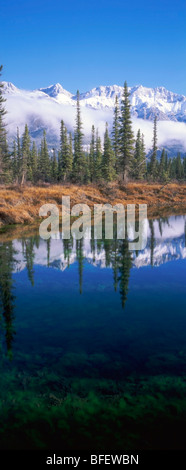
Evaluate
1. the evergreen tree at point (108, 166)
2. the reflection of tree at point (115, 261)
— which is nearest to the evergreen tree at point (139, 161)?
the evergreen tree at point (108, 166)

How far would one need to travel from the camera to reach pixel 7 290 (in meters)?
12.4

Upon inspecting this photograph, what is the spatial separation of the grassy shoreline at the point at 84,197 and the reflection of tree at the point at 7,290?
1032cm

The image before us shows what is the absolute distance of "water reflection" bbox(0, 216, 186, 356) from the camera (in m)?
12.8

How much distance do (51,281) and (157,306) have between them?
15.9 ft

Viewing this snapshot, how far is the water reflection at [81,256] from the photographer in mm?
12820

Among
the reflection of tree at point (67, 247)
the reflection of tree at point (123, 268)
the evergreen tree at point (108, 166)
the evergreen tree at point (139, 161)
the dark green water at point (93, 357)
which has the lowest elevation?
the dark green water at point (93, 357)

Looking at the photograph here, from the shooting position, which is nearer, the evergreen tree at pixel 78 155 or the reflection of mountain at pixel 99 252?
the reflection of mountain at pixel 99 252

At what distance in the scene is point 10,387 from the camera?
21.5ft

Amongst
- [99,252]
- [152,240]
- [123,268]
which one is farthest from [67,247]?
[152,240]

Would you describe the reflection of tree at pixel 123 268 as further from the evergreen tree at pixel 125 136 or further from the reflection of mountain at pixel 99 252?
the evergreen tree at pixel 125 136

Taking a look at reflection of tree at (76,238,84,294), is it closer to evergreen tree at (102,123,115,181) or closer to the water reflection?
the water reflection

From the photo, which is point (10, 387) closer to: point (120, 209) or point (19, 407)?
point (19, 407)

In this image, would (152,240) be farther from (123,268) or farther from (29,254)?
(29,254)

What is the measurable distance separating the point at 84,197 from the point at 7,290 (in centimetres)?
3136
